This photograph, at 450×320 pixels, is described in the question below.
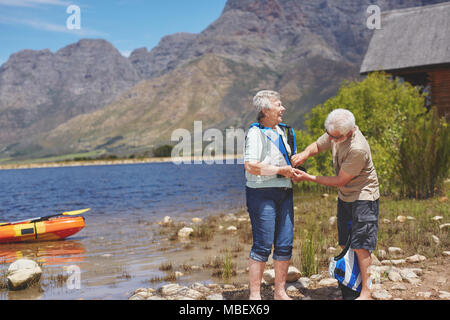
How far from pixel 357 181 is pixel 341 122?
0.82 m

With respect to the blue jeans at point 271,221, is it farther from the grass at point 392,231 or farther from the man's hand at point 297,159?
the grass at point 392,231

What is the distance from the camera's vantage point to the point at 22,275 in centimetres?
816

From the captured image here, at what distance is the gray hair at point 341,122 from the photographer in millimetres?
4902

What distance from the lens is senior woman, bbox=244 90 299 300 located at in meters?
5.15

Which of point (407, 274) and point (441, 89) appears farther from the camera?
point (441, 89)

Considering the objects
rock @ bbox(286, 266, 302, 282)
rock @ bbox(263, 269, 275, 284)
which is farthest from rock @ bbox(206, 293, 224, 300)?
rock @ bbox(286, 266, 302, 282)

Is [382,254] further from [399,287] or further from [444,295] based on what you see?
[444,295]

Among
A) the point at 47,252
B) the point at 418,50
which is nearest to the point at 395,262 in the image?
the point at 47,252

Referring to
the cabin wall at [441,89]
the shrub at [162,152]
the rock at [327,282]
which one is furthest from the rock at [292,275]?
the shrub at [162,152]

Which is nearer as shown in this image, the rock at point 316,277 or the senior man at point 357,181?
the senior man at point 357,181

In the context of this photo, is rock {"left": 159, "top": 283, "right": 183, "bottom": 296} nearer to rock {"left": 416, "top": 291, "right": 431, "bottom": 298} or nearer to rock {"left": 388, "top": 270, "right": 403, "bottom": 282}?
rock {"left": 388, "top": 270, "right": 403, "bottom": 282}

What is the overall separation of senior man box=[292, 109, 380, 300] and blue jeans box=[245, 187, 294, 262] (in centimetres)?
40

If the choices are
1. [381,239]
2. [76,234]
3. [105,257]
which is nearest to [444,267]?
[381,239]
